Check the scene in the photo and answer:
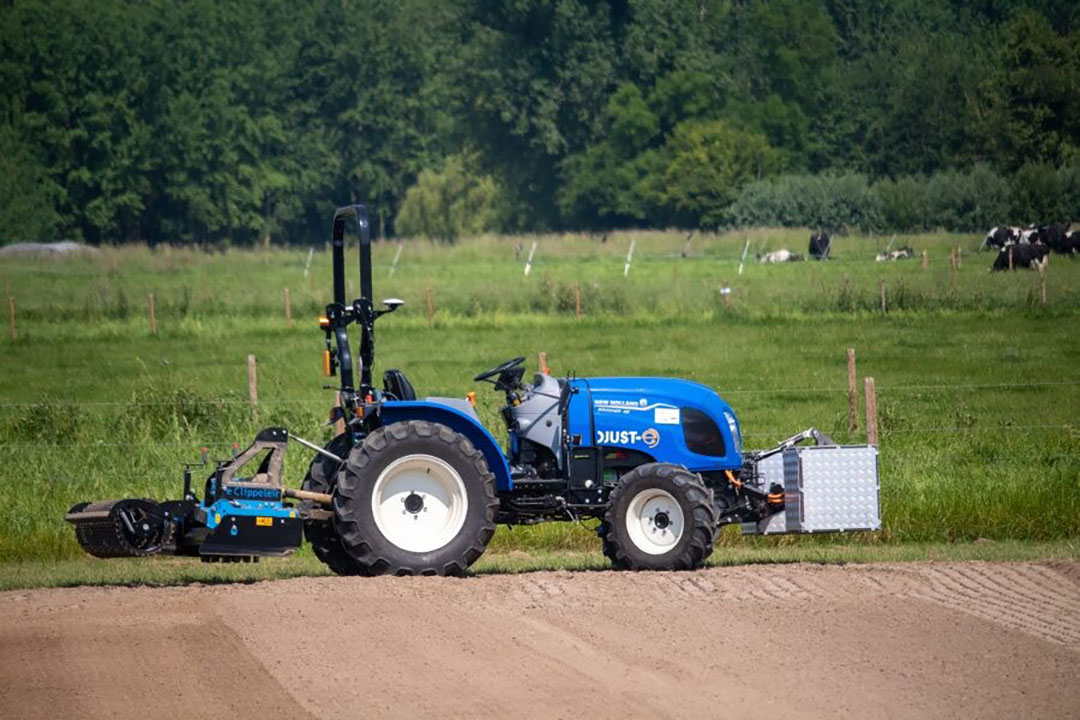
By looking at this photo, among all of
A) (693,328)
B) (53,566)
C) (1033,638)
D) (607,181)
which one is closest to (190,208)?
(607,181)

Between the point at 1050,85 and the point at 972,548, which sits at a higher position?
the point at 1050,85

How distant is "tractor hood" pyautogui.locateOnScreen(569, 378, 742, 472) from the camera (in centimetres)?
1337

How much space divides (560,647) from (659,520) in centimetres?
237

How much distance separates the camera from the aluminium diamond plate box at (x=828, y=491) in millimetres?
13711

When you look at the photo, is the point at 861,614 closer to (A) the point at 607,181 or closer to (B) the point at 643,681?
(B) the point at 643,681

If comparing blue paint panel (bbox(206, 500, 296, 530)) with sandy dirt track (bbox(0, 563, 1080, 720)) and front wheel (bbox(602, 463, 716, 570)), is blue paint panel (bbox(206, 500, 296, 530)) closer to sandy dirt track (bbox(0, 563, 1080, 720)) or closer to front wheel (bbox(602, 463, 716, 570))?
sandy dirt track (bbox(0, 563, 1080, 720))

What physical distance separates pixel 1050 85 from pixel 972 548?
57.9 meters

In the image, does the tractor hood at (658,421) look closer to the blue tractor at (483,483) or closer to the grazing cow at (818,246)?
the blue tractor at (483,483)

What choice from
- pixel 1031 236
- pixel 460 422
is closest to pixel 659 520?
pixel 460 422

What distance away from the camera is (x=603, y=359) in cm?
3172

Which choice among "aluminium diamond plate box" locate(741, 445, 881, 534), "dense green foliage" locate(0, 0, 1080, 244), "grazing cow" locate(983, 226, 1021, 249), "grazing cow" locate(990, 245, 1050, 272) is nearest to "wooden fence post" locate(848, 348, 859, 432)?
"aluminium diamond plate box" locate(741, 445, 881, 534)

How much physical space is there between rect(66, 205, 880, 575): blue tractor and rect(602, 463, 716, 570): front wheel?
0.01m

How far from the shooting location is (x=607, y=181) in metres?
79.1

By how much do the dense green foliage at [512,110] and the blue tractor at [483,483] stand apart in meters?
55.6
